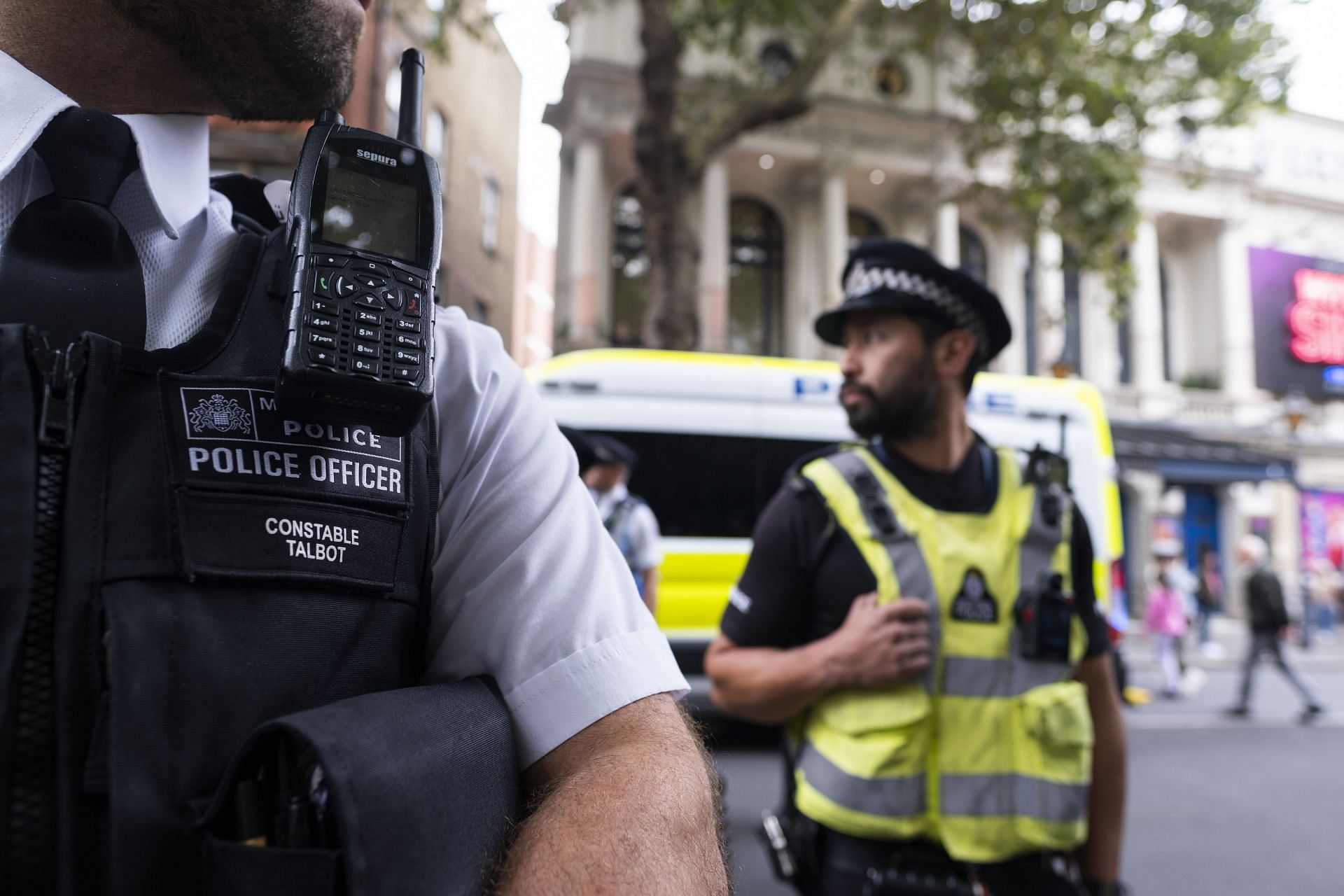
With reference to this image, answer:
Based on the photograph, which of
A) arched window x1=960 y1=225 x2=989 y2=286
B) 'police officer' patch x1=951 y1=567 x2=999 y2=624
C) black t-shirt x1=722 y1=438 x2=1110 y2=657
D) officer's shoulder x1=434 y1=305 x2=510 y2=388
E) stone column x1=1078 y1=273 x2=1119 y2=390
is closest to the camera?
officer's shoulder x1=434 y1=305 x2=510 y2=388

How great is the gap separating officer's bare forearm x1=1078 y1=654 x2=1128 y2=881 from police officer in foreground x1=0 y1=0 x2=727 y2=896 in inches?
62.8

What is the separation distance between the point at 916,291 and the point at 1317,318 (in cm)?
2492

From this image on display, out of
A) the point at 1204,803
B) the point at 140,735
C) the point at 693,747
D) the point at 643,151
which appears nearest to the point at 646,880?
the point at 693,747

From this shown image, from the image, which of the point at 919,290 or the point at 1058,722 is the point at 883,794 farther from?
the point at 919,290

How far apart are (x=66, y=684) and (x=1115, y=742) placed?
2183 mm

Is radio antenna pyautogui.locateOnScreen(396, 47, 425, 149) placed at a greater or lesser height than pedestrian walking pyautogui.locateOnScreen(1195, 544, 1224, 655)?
greater

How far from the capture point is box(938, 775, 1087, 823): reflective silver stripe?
1.86m

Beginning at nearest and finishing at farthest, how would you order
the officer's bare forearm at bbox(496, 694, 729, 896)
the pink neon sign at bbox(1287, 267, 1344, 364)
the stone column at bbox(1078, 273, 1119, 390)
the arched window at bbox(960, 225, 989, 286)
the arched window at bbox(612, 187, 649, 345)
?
the officer's bare forearm at bbox(496, 694, 729, 896)
the arched window at bbox(612, 187, 649, 345)
the stone column at bbox(1078, 273, 1119, 390)
the arched window at bbox(960, 225, 989, 286)
the pink neon sign at bbox(1287, 267, 1344, 364)

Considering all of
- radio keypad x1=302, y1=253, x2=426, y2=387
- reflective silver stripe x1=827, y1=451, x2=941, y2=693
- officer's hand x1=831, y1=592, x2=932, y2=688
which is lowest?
officer's hand x1=831, y1=592, x2=932, y2=688

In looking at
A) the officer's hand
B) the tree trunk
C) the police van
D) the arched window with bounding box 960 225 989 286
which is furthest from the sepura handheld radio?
the arched window with bounding box 960 225 989 286

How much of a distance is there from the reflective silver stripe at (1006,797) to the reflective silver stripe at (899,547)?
0.67ft

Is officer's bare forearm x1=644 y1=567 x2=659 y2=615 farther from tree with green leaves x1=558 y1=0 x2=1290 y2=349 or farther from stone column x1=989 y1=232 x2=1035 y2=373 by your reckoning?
stone column x1=989 y1=232 x2=1035 y2=373

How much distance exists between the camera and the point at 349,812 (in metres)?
0.59

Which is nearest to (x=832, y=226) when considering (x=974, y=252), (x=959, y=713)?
(x=974, y=252)
